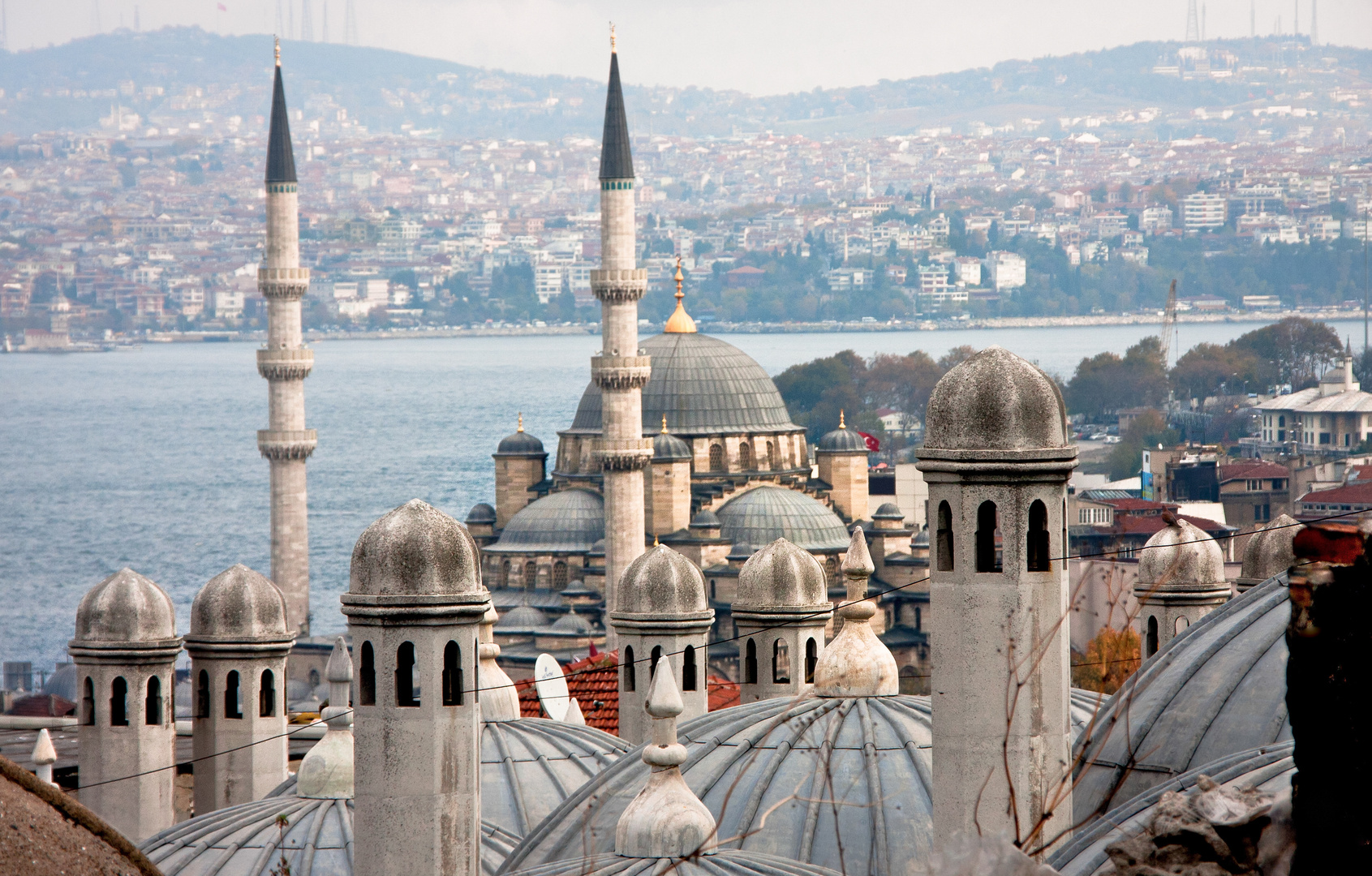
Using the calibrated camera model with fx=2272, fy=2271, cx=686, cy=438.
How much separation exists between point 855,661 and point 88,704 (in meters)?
7.38

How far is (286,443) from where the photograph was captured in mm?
52281

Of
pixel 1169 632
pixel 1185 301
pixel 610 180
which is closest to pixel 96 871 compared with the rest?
pixel 1169 632

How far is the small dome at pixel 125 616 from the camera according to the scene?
742 inches

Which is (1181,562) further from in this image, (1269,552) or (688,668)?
(688,668)

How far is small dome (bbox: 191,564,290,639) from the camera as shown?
19.2m

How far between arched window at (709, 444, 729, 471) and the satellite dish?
35.1 metres

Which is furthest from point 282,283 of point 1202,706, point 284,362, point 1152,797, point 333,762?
point 1152,797

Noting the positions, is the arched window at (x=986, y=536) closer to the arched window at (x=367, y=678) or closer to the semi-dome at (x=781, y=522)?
the arched window at (x=367, y=678)

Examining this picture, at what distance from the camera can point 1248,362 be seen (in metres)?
112

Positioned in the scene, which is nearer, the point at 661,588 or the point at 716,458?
the point at 661,588

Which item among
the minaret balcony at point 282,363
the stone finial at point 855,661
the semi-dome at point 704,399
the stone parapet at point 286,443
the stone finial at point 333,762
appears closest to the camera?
the stone finial at point 855,661

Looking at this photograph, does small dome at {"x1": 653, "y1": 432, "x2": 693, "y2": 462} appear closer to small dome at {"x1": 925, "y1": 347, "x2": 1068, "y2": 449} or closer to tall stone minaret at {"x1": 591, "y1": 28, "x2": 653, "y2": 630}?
tall stone minaret at {"x1": 591, "y1": 28, "x2": 653, "y2": 630}

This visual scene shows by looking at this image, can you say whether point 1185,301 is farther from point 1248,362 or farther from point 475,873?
point 475,873

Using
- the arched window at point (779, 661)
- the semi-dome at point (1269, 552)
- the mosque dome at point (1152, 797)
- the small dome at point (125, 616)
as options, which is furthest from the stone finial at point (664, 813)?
the small dome at point (125, 616)
